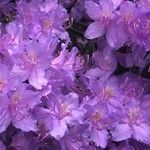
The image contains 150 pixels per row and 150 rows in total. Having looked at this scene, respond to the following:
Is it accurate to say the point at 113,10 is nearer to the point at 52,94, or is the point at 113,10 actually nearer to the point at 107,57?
the point at 107,57

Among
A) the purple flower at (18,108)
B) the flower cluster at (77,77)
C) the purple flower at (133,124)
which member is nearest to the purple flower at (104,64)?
the flower cluster at (77,77)

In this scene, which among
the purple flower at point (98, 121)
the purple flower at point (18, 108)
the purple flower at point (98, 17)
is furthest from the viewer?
the purple flower at point (98, 17)

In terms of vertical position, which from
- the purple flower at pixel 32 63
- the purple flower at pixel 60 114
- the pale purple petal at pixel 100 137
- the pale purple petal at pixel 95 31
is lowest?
the pale purple petal at pixel 100 137

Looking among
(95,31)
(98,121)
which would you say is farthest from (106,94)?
(95,31)

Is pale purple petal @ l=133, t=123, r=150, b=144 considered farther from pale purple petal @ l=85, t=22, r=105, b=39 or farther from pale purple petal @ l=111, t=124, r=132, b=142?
pale purple petal @ l=85, t=22, r=105, b=39

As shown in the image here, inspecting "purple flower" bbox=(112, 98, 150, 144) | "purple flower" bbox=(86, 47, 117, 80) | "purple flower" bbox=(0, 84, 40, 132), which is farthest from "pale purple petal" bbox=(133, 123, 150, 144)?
"purple flower" bbox=(0, 84, 40, 132)

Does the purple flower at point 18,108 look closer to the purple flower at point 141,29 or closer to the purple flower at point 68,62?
the purple flower at point 68,62

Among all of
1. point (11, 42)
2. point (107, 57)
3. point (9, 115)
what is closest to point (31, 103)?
point (9, 115)

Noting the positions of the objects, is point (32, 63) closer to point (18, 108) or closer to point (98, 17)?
point (18, 108)
